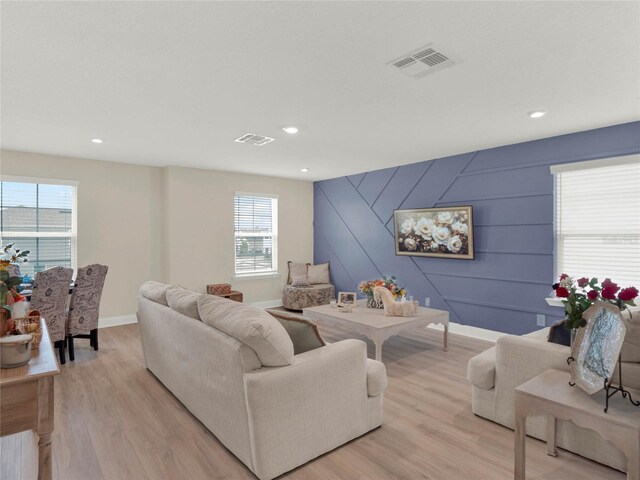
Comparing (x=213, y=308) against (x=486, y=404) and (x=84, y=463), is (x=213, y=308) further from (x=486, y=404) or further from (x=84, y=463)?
(x=486, y=404)

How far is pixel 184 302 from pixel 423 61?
235 centimetres

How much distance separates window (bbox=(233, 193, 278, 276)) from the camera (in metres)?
6.72

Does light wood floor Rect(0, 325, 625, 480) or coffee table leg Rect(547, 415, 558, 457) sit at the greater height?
coffee table leg Rect(547, 415, 558, 457)

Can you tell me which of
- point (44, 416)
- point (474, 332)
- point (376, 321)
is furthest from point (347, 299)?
point (44, 416)

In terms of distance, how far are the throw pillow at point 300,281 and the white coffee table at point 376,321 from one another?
2.31 meters

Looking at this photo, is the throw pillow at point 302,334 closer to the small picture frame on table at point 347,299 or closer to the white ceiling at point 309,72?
the white ceiling at point 309,72

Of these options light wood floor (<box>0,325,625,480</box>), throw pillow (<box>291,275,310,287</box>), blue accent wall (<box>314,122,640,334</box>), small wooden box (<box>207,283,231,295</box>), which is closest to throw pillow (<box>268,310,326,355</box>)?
light wood floor (<box>0,325,625,480</box>)

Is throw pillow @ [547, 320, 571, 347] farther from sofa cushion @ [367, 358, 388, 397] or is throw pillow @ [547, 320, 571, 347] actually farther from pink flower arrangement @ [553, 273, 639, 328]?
sofa cushion @ [367, 358, 388, 397]

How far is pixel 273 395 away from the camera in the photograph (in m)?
1.99

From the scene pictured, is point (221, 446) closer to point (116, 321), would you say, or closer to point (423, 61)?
point (423, 61)

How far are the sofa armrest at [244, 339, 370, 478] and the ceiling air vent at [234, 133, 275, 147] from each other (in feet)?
8.79

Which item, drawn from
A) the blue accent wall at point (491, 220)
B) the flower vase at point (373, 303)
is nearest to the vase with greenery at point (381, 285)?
the flower vase at point (373, 303)

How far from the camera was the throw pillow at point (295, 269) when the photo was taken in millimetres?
7061

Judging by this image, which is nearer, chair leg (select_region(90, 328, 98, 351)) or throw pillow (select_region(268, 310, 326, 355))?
throw pillow (select_region(268, 310, 326, 355))
